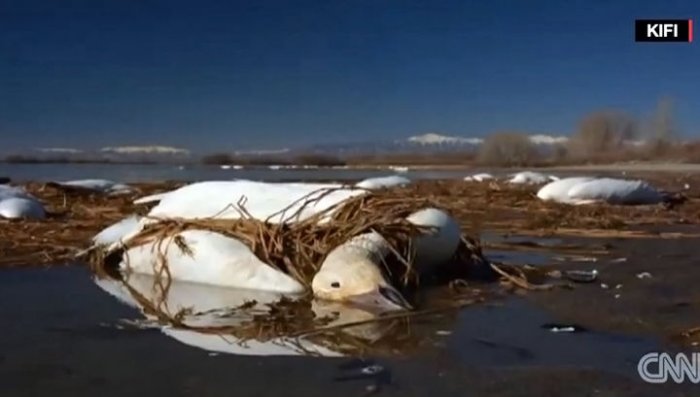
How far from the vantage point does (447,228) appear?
4883 mm

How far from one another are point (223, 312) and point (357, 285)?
0.69m

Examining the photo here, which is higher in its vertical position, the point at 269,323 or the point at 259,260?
the point at 259,260

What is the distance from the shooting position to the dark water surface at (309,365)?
8.13ft

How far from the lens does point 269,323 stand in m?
3.48

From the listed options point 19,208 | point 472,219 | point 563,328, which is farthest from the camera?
point 472,219

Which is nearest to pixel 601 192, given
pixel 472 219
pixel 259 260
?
pixel 472 219

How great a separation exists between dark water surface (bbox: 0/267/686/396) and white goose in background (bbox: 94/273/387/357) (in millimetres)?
110

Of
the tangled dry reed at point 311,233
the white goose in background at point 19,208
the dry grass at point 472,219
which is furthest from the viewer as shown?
the white goose in background at point 19,208

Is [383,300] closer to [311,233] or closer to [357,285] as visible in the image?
[357,285]

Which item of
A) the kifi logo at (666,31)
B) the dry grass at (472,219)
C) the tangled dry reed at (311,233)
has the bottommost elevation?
the dry grass at (472,219)

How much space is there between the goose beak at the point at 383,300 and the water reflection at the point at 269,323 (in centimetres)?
7

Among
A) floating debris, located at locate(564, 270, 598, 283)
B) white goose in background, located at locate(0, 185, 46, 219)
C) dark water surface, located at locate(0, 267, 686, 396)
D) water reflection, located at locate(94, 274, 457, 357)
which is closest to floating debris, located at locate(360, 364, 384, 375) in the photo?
dark water surface, located at locate(0, 267, 686, 396)

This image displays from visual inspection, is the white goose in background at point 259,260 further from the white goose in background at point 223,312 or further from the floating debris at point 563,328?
the floating debris at point 563,328

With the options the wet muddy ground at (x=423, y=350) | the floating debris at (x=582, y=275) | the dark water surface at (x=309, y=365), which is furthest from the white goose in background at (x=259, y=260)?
the floating debris at (x=582, y=275)
